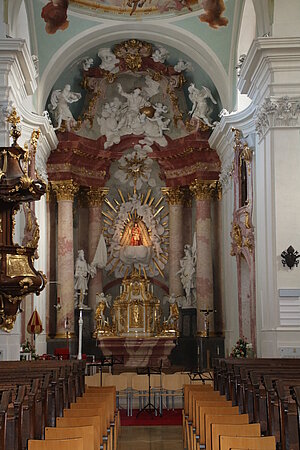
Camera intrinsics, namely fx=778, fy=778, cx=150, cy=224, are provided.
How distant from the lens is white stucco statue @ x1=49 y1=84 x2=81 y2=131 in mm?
22016

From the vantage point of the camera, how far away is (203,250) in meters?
22.3

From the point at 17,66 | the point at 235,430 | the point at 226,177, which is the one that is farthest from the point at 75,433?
the point at 226,177

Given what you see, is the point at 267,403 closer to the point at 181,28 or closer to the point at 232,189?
the point at 232,189

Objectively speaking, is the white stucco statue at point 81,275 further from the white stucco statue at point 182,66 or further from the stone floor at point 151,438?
the stone floor at point 151,438

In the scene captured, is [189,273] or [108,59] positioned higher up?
[108,59]

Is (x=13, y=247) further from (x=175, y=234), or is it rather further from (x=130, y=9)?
(x=175, y=234)

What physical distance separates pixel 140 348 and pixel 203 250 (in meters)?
3.31

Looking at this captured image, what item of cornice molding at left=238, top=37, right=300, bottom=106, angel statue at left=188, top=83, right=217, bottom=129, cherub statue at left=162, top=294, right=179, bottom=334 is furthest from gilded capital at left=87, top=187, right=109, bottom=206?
cornice molding at left=238, top=37, right=300, bottom=106

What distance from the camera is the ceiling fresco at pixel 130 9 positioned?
20.1m

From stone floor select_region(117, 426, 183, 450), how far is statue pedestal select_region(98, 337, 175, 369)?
9.04 m

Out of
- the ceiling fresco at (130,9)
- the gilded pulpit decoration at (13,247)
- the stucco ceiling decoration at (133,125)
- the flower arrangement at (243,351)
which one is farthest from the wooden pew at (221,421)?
the stucco ceiling decoration at (133,125)

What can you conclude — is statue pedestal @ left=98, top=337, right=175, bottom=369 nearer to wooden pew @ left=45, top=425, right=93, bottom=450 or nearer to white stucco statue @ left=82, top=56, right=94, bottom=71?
white stucco statue @ left=82, top=56, right=94, bottom=71

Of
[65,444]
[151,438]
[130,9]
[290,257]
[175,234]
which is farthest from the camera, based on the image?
[175,234]

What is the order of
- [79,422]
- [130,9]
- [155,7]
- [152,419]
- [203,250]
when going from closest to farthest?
[79,422] < [152,419] < [155,7] < [130,9] < [203,250]
